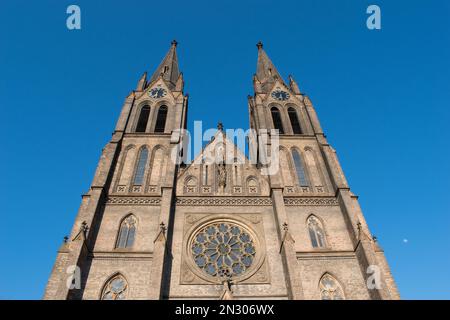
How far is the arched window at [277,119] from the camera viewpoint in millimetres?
29609

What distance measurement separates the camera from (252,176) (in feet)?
81.7

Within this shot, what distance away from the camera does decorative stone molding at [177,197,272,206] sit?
2248 centimetres

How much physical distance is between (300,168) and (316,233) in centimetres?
614

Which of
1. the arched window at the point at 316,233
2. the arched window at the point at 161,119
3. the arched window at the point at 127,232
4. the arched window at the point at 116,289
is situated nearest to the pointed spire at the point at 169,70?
the arched window at the point at 161,119

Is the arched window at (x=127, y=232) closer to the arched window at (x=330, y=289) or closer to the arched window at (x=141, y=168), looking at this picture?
the arched window at (x=141, y=168)

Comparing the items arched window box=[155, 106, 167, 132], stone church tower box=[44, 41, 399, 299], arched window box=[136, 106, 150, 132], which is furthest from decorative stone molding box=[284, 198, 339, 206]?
arched window box=[136, 106, 150, 132]

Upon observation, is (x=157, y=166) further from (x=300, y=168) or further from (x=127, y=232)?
(x=300, y=168)

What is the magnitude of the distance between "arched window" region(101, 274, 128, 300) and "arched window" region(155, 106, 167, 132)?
13.9 meters

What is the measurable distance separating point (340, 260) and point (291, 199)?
5.20 m

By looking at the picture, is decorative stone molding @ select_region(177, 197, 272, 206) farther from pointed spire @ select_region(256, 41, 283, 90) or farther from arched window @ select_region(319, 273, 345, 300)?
pointed spire @ select_region(256, 41, 283, 90)

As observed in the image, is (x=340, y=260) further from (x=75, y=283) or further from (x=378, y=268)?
(x=75, y=283)

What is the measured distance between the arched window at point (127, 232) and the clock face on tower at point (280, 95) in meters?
18.7

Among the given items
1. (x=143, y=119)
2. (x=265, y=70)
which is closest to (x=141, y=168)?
(x=143, y=119)
